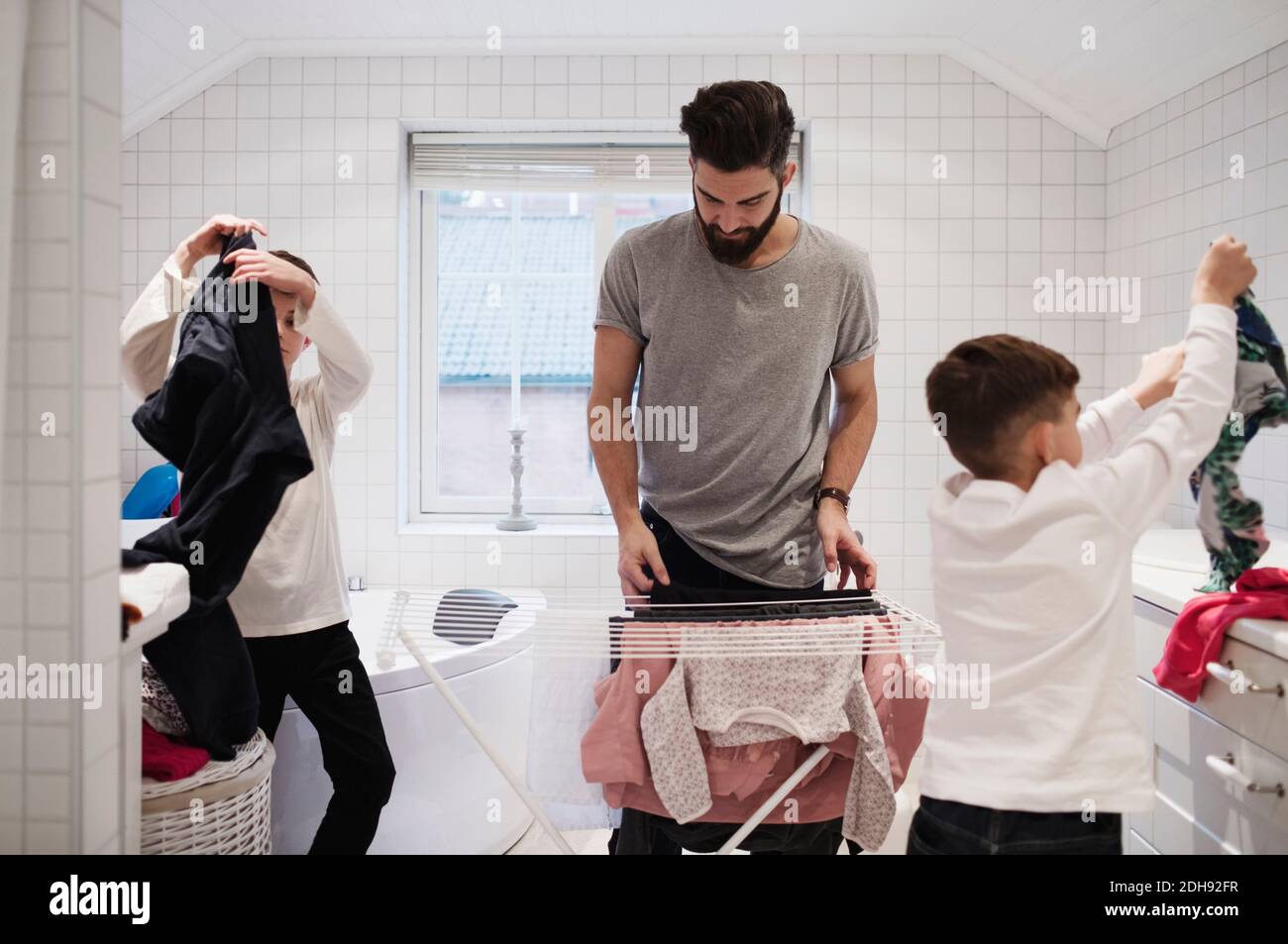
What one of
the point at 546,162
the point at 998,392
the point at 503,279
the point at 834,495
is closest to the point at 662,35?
the point at 546,162

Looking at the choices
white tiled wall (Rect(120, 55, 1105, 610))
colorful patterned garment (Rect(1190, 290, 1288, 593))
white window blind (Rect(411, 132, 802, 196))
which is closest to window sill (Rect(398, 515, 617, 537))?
white tiled wall (Rect(120, 55, 1105, 610))

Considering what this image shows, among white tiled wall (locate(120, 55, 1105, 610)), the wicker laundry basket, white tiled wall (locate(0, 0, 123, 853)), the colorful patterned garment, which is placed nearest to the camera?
white tiled wall (locate(0, 0, 123, 853))

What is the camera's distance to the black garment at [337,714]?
1.53m

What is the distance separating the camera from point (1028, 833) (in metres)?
1.07

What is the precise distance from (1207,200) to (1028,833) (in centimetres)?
152

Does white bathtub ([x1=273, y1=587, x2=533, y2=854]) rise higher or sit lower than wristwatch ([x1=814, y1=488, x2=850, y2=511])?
lower

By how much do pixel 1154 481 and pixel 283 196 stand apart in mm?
2503

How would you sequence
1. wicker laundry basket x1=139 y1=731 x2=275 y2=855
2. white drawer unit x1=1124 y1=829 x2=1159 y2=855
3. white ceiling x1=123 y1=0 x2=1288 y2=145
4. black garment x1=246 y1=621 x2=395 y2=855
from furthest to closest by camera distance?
white ceiling x1=123 y1=0 x2=1288 y2=145 < white drawer unit x1=1124 y1=829 x2=1159 y2=855 < black garment x1=246 y1=621 x2=395 y2=855 < wicker laundry basket x1=139 y1=731 x2=275 y2=855

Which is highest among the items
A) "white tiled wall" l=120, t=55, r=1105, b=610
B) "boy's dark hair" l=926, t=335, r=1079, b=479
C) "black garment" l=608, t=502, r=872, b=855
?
"white tiled wall" l=120, t=55, r=1105, b=610

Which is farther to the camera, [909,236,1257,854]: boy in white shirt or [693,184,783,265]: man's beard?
[693,184,783,265]: man's beard

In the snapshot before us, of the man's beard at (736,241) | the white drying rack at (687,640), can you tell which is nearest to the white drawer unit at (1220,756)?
the white drying rack at (687,640)

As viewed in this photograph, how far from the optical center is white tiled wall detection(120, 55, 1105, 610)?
8.96ft

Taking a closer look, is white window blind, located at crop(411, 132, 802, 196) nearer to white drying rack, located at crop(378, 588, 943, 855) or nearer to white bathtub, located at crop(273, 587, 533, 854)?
white bathtub, located at crop(273, 587, 533, 854)

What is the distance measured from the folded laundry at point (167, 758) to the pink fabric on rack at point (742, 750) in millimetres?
549
